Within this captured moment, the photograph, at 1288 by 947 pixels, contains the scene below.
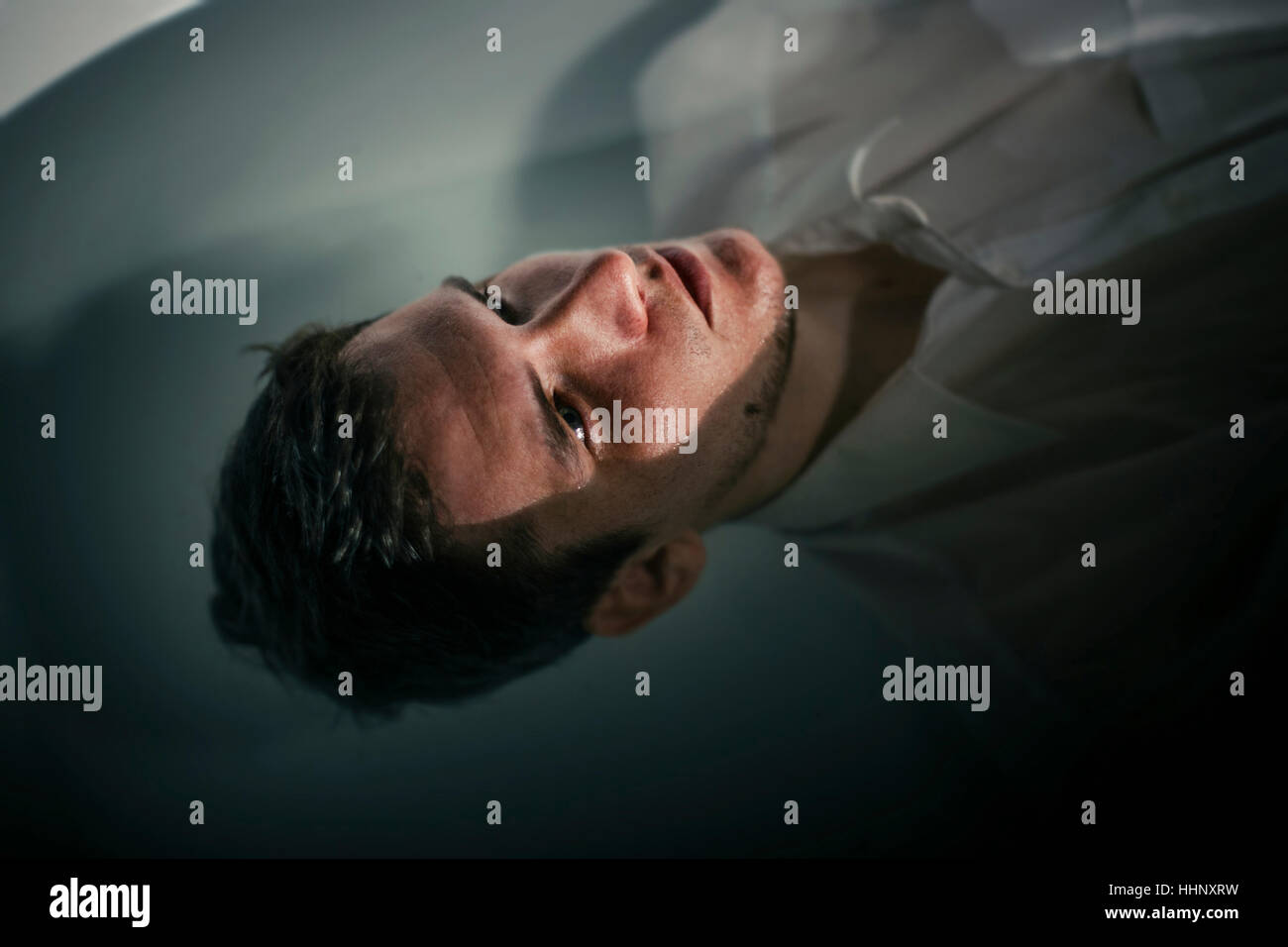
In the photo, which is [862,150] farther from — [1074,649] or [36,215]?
[36,215]

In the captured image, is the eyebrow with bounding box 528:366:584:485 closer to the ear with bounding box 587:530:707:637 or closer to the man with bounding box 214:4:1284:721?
the man with bounding box 214:4:1284:721

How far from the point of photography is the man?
0.64 meters

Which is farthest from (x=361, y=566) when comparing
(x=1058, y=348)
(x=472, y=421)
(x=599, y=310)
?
(x=1058, y=348)

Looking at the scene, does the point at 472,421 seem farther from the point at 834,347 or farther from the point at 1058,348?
the point at 1058,348

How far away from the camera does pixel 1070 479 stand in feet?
2.40

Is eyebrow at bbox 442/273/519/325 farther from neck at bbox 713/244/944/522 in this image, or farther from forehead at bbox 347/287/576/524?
neck at bbox 713/244/944/522

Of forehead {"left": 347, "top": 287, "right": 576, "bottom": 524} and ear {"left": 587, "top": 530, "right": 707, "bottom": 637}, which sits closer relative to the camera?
forehead {"left": 347, "top": 287, "right": 576, "bottom": 524}

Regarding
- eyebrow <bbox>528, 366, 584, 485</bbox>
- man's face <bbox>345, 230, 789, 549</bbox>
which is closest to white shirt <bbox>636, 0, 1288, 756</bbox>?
man's face <bbox>345, 230, 789, 549</bbox>

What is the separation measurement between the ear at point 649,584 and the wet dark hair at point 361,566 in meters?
0.02

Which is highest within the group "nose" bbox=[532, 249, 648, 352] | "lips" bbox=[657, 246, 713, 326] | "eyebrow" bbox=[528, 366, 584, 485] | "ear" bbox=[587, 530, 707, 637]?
"lips" bbox=[657, 246, 713, 326]

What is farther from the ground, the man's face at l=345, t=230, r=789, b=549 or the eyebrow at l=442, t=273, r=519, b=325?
the eyebrow at l=442, t=273, r=519, b=325

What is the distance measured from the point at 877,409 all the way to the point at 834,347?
11 centimetres
